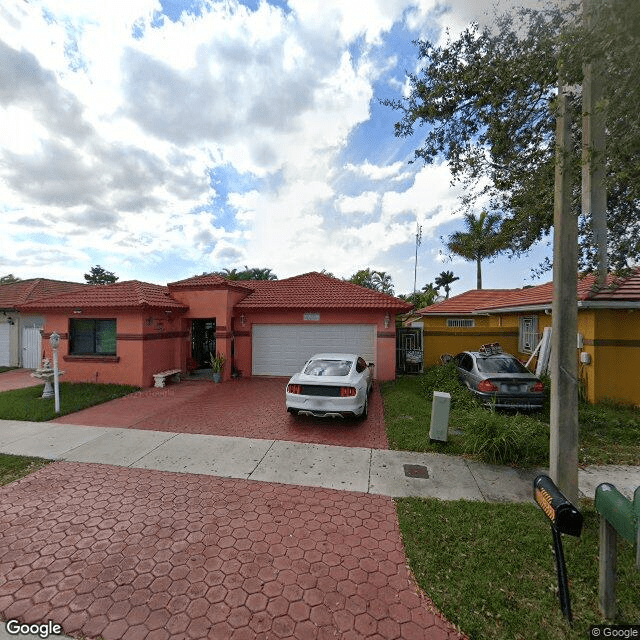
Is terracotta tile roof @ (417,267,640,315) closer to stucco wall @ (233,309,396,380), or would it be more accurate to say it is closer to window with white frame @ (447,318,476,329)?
window with white frame @ (447,318,476,329)

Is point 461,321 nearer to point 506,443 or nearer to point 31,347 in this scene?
point 506,443

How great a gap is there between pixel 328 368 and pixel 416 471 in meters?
3.13

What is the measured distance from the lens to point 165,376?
37.4 feet

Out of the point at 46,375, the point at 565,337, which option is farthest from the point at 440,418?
the point at 46,375

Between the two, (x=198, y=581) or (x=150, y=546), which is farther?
(x=150, y=546)

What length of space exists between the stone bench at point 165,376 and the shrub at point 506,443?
32.4ft

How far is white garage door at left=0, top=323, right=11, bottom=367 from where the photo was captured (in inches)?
613

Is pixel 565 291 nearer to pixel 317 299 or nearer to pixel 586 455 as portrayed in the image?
pixel 586 455

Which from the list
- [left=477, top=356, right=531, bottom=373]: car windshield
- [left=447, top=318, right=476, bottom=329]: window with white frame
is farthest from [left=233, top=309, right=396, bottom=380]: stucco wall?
[left=447, top=318, right=476, bottom=329]: window with white frame

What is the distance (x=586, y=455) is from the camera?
5.67 metres

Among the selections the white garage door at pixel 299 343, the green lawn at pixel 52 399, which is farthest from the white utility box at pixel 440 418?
the green lawn at pixel 52 399

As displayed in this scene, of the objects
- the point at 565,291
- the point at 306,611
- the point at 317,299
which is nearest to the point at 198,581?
the point at 306,611

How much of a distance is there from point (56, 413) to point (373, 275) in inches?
1102

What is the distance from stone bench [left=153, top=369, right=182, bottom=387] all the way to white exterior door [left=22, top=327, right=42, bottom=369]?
839cm
